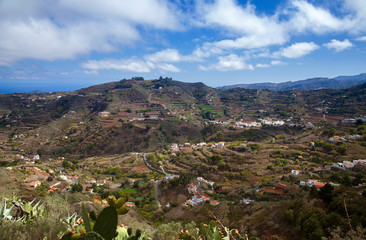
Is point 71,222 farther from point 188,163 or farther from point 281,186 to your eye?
point 188,163

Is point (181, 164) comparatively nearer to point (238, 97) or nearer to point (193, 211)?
point (193, 211)

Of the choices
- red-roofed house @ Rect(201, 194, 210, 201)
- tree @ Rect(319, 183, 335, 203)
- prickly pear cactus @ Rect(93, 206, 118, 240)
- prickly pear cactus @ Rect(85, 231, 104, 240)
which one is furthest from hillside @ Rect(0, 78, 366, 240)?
prickly pear cactus @ Rect(85, 231, 104, 240)

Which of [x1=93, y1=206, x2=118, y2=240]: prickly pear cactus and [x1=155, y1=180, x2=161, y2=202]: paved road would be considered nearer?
[x1=93, y1=206, x2=118, y2=240]: prickly pear cactus

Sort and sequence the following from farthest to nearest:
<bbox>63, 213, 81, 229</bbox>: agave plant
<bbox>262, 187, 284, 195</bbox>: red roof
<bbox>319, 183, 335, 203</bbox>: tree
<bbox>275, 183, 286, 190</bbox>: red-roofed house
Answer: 1. <bbox>275, 183, 286, 190</bbox>: red-roofed house
2. <bbox>262, 187, 284, 195</bbox>: red roof
3. <bbox>319, 183, 335, 203</bbox>: tree
4. <bbox>63, 213, 81, 229</bbox>: agave plant

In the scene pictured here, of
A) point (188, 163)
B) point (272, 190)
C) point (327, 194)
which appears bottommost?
point (188, 163)

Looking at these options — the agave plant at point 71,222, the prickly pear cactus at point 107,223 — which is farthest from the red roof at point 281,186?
the prickly pear cactus at point 107,223

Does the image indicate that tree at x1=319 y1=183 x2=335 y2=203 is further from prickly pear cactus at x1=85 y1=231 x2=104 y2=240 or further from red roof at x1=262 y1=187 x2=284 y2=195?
prickly pear cactus at x1=85 y1=231 x2=104 y2=240

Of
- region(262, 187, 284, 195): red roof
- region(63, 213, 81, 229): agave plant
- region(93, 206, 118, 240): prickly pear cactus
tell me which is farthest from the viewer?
region(262, 187, 284, 195): red roof

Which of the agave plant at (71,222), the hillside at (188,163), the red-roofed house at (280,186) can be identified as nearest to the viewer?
the agave plant at (71,222)

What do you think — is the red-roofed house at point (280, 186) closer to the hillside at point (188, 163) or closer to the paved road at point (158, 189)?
the hillside at point (188, 163)

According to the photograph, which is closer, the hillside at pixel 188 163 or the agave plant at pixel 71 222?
the agave plant at pixel 71 222

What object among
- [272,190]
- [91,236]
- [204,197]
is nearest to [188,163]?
[204,197]

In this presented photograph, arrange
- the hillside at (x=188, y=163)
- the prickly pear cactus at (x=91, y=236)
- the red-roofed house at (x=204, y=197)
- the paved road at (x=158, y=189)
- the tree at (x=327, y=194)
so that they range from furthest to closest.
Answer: the paved road at (x=158, y=189) → the red-roofed house at (x=204, y=197) → the hillside at (x=188, y=163) → the tree at (x=327, y=194) → the prickly pear cactus at (x=91, y=236)
